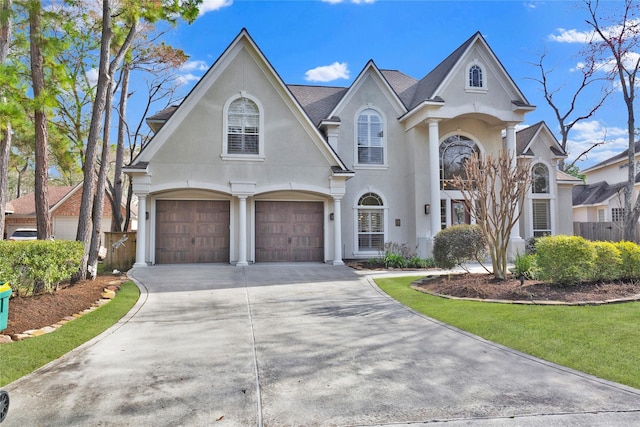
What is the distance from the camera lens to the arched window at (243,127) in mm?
14969

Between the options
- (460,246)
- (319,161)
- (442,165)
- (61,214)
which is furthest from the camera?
(61,214)

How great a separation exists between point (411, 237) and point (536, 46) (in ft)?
66.5

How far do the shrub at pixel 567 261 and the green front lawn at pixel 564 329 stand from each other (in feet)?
4.55

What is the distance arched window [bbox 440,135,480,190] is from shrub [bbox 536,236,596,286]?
8623 millimetres

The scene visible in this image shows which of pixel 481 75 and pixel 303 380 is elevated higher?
pixel 481 75

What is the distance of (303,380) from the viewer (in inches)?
178

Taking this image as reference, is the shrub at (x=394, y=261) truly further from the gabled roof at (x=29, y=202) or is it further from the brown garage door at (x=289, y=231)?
the gabled roof at (x=29, y=202)

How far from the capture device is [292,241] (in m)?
15.9

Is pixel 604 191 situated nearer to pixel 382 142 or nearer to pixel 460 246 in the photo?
pixel 382 142

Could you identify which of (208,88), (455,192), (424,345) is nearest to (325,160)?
(208,88)

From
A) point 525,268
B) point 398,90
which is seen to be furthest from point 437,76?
point 525,268

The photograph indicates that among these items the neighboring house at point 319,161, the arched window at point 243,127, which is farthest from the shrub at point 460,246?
the arched window at point 243,127

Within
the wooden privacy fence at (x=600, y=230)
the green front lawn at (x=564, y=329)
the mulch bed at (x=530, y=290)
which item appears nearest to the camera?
the green front lawn at (x=564, y=329)

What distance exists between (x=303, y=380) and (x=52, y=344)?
3.75 metres
